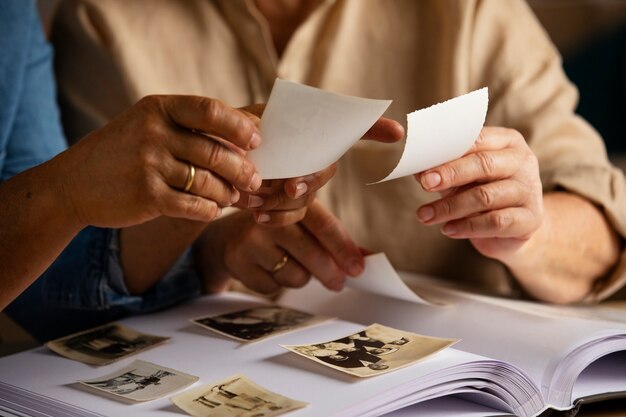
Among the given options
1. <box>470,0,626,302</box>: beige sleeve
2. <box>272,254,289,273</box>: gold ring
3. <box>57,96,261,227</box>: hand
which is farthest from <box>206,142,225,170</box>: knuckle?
<box>470,0,626,302</box>: beige sleeve

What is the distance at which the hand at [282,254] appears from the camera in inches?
38.8

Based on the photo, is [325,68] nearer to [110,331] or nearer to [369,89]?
[369,89]

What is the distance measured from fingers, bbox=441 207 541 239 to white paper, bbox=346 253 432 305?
0.25 feet

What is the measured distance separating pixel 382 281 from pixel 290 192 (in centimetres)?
20

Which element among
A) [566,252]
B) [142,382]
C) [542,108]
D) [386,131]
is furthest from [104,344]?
[542,108]

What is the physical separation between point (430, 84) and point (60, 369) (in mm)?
728

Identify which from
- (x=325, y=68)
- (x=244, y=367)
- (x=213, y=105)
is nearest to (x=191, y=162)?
(x=213, y=105)

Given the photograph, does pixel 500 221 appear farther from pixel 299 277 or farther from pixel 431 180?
pixel 299 277

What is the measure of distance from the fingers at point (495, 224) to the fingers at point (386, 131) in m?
0.15

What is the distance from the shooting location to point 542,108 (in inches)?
47.0

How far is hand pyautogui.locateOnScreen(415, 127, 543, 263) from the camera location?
85 centimetres

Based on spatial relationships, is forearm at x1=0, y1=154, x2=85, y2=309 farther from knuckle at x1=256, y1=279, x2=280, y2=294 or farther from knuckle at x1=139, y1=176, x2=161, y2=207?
knuckle at x1=256, y1=279, x2=280, y2=294

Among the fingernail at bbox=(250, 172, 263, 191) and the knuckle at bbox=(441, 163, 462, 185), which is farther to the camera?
the knuckle at bbox=(441, 163, 462, 185)

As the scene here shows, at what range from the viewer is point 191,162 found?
0.71 metres
